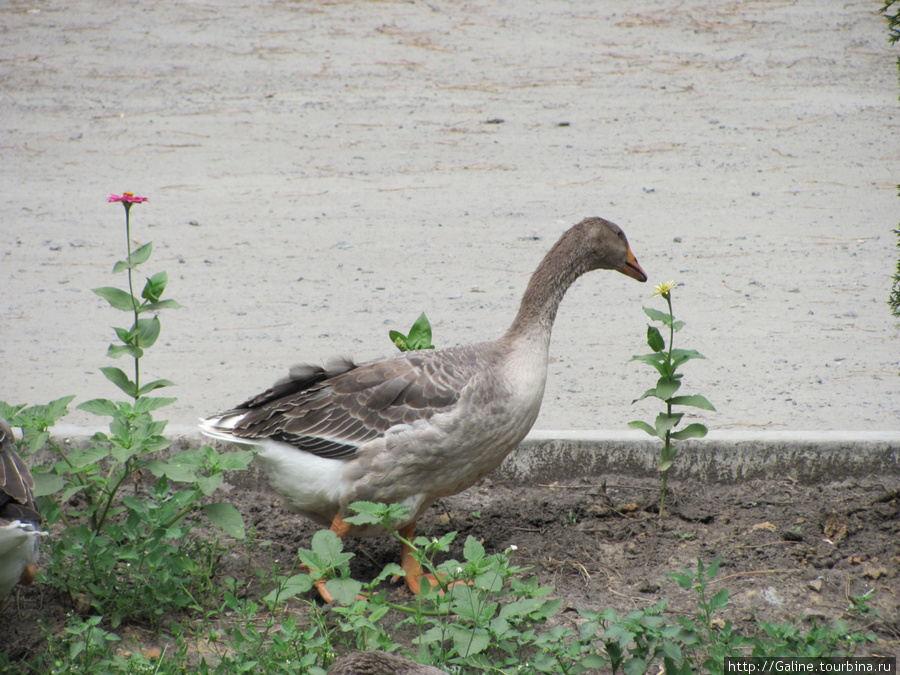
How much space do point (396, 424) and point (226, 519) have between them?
2.50 ft

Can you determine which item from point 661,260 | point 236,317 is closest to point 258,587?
point 236,317

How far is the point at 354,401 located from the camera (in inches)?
145

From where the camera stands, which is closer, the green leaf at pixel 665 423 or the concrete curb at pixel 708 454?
the green leaf at pixel 665 423

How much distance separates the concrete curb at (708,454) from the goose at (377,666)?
1.82 meters

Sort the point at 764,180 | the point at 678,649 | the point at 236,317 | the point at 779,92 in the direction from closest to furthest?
the point at 678,649 < the point at 236,317 < the point at 764,180 < the point at 779,92

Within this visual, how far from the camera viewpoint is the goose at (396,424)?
11.6 ft

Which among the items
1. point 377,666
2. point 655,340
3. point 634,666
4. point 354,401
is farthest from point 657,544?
point 377,666

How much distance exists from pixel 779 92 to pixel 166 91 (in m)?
7.92

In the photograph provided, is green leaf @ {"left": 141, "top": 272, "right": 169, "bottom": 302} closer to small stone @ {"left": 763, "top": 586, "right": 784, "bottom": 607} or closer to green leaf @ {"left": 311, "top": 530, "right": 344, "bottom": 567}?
green leaf @ {"left": 311, "top": 530, "right": 344, "bottom": 567}

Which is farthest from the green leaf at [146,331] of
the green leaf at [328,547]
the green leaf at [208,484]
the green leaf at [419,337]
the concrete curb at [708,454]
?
the green leaf at [419,337]

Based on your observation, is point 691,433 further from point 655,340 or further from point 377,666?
point 377,666

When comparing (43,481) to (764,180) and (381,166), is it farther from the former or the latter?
(764,180)

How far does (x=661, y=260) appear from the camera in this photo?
24.1 ft

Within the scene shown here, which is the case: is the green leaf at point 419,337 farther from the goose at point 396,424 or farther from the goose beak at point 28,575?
the goose beak at point 28,575
